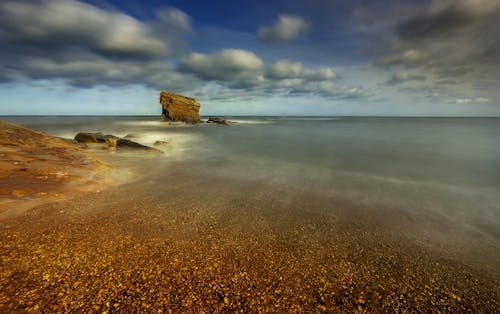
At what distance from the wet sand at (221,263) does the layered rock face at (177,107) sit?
82010 mm

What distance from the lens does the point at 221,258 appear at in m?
4.76

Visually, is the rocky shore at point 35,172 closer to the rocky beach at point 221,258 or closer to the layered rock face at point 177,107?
the rocky beach at point 221,258

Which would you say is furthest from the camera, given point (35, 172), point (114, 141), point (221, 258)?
point (114, 141)

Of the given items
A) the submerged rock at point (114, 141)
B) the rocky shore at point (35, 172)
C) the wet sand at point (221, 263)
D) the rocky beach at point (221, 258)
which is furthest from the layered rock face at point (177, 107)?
the wet sand at point (221, 263)

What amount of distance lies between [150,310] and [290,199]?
6289 millimetres

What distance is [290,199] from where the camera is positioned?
28.5 feet

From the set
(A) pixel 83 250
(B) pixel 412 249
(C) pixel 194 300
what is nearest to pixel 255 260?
(C) pixel 194 300

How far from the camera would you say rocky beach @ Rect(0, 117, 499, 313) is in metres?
3.66

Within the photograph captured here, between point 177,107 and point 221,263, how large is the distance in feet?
289

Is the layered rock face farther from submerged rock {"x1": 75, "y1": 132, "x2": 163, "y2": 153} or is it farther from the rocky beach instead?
the rocky beach

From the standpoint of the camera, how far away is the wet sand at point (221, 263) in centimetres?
364

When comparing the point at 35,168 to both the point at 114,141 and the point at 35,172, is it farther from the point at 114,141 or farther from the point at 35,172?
the point at 114,141

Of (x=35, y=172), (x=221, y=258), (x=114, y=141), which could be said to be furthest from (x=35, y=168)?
(x=114, y=141)

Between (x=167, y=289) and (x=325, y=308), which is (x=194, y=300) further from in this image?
(x=325, y=308)
